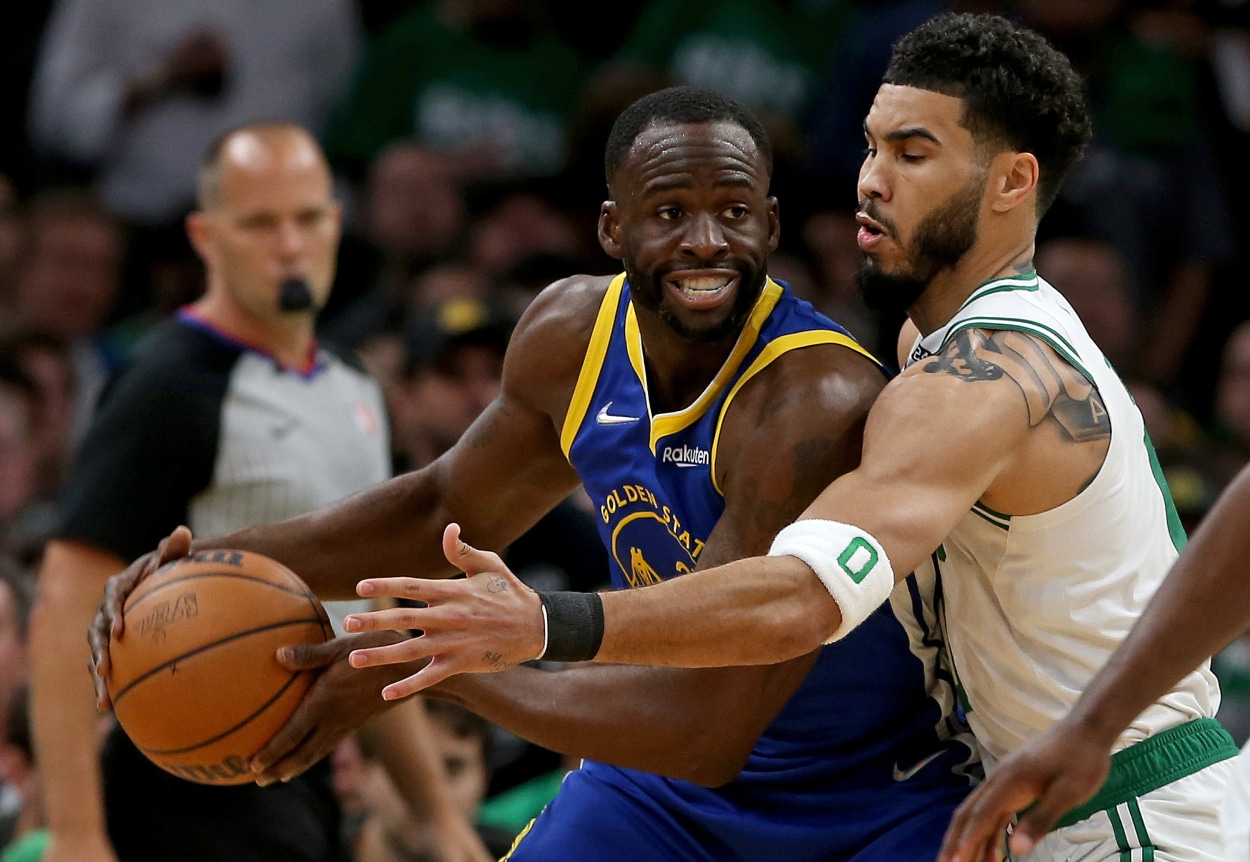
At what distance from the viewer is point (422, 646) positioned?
9.68 feet

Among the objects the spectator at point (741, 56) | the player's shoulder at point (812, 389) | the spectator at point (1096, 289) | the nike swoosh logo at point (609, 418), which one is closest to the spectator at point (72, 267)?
the spectator at point (741, 56)

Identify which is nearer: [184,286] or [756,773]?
[756,773]

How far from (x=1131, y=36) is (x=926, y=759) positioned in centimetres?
549

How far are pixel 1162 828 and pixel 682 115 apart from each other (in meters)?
1.66

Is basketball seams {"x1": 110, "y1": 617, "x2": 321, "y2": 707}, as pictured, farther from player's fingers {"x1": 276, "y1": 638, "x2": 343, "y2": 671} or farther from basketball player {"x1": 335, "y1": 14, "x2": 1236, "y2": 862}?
basketball player {"x1": 335, "y1": 14, "x2": 1236, "y2": 862}

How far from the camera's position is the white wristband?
315 centimetres

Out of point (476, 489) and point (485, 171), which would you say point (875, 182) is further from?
point (485, 171)

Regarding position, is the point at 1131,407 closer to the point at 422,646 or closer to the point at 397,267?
the point at 422,646

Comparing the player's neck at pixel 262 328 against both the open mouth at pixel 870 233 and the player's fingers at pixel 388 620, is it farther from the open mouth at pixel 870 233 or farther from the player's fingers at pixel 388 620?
the player's fingers at pixel 388 620

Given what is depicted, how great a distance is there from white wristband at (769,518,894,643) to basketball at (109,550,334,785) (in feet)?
3.51

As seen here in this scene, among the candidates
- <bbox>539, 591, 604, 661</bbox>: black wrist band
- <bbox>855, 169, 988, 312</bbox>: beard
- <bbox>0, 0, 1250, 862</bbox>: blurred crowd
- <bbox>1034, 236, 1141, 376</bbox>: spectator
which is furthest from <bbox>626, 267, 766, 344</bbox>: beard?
<bbox>1034, 236, 1141, 376</bbox>: spectator

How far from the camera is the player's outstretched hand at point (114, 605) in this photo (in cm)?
380

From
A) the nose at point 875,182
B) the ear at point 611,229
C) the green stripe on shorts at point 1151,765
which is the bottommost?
the green stripe on shorts at point 1151,765

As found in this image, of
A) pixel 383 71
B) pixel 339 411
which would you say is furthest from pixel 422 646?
pixel 383 71
